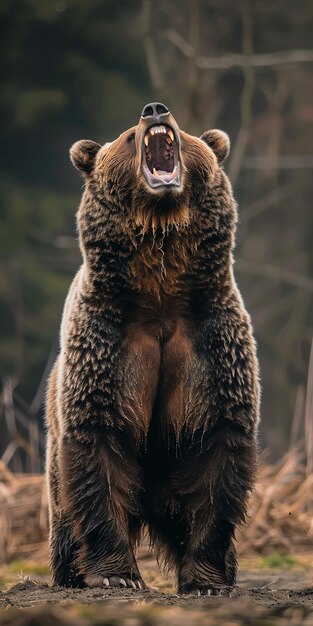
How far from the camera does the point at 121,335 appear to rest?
4.84m

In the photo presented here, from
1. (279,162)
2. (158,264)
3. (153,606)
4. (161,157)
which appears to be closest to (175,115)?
(279,162)

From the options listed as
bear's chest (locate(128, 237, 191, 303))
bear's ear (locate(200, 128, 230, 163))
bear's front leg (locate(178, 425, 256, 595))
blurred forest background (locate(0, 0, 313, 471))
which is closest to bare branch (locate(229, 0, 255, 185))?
blurred forest background (locate(0, 0, 313, 471))

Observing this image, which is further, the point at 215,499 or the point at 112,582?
the point at 215,499

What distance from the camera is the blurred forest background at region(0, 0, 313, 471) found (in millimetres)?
11656

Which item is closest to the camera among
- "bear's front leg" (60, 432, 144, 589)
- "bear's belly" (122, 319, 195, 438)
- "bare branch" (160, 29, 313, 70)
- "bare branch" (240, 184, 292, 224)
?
"bear's front leg" (60, 432, 144, 589)

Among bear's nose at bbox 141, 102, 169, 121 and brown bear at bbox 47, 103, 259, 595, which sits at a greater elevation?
bear's nose at bbox 141, 102, 169, 121

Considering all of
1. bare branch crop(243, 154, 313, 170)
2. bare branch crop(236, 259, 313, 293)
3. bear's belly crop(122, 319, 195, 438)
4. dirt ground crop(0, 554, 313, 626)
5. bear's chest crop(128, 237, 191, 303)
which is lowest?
dirt ground crop(0, 554, 313, 626)

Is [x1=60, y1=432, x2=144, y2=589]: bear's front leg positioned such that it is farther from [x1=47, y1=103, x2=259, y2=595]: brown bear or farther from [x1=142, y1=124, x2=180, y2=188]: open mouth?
[x1=142, y1=124, x2=180, y2=188]: open mouth

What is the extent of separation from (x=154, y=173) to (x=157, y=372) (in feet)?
2.76

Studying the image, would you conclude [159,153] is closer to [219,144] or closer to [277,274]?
[219,144]

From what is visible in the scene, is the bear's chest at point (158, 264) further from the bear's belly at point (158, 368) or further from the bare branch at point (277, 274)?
the bare branch at point (277, 274)

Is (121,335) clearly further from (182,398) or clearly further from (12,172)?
(12,172)

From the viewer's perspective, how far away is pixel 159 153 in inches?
198

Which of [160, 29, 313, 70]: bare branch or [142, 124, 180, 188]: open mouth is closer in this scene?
[142, 124, 180, 188]: open mouth
